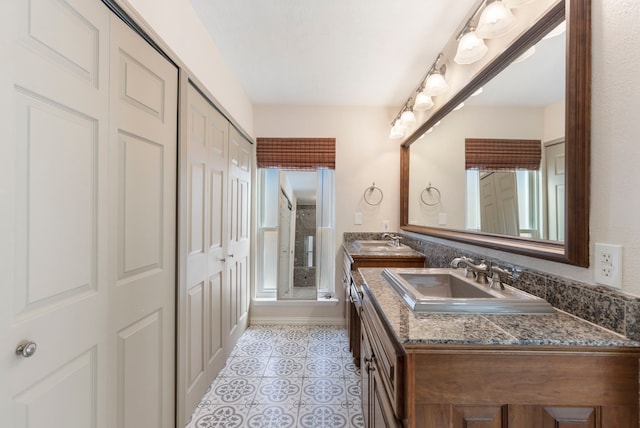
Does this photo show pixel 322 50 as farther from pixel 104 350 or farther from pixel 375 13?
pixel 104 350

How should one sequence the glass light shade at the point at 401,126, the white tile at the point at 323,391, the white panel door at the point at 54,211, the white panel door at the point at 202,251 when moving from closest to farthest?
the white panel door at the point at 54,211 → the white panel door at the point at 202,251 → the white tile at the point at 323,391 → the glass light shade at the point at 401,126

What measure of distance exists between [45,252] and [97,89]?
552mm

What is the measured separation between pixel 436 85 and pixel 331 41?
0.77 meters

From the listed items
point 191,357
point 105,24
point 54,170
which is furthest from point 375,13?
point 191,357

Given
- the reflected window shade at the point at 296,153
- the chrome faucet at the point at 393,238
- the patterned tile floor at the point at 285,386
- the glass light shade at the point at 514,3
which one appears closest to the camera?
the glass light shade at the point at 514,3

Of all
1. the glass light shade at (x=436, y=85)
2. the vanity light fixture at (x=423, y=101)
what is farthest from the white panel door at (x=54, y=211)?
the vanity light fixture at (x=423, y=101)

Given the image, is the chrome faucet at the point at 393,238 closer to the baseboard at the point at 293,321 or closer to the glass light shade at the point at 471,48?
the baseboard at the point at 293,321

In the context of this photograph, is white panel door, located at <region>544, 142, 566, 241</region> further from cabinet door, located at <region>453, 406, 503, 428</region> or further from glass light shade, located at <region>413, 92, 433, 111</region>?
glass light shade, located at <region>413, 92, 433, 111</region>

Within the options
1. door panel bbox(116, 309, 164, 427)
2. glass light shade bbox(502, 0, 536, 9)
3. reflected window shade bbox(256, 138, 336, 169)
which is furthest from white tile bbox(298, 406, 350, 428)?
glass light shade bbox(502, 0, 536, 9)

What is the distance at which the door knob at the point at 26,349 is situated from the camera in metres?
0.68

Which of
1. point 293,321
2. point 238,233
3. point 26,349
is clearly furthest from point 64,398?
point 293,321

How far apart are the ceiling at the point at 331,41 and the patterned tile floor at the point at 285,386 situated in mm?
2381

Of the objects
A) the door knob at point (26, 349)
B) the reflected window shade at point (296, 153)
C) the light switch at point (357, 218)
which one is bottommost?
the door knob at point (26, 349)

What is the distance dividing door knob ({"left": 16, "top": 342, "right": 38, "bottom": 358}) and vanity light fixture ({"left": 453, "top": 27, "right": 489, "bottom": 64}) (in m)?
2.02
